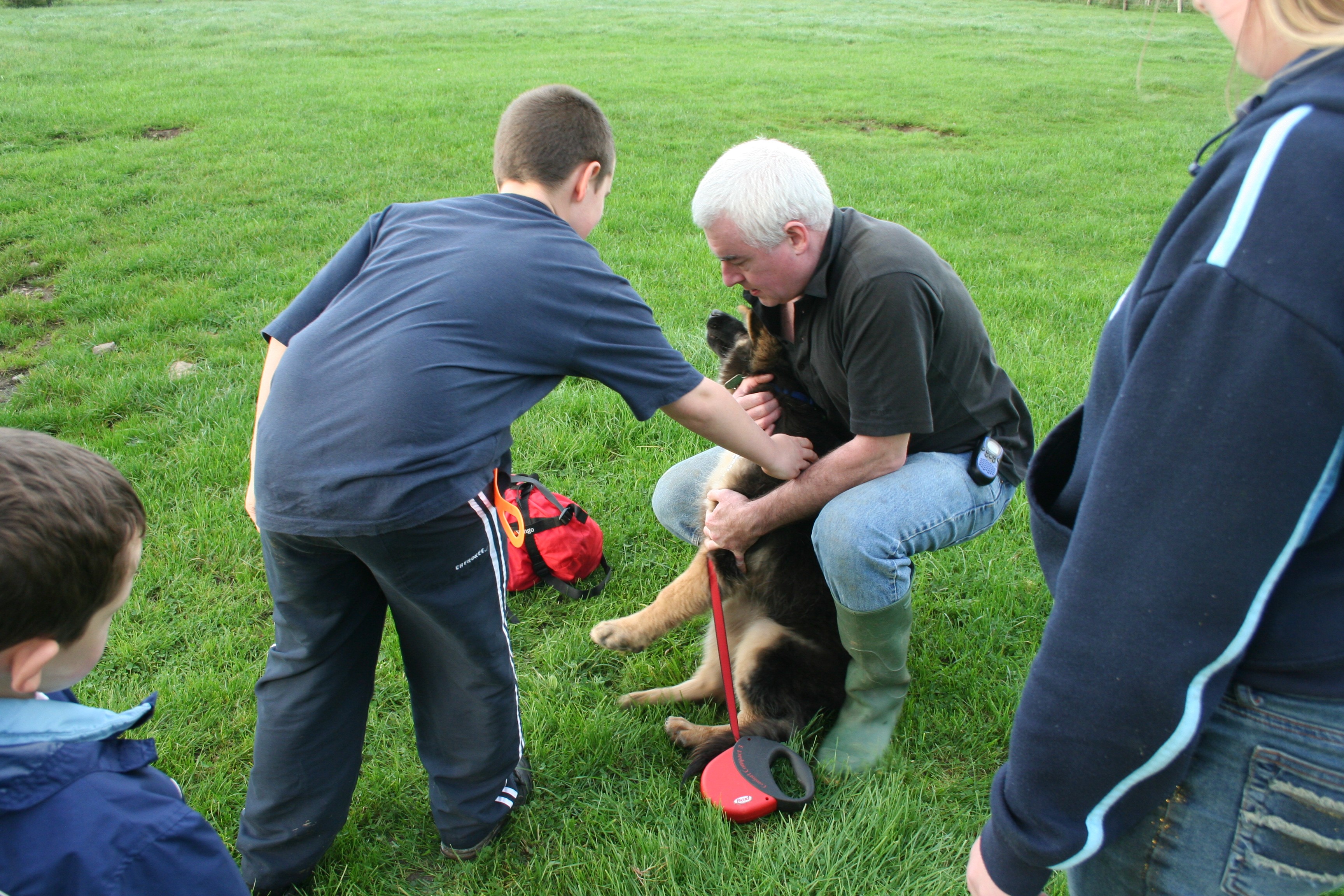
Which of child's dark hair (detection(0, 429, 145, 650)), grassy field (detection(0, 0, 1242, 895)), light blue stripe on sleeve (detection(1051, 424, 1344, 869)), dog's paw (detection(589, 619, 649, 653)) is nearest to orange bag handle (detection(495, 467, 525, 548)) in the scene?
grassy field (detection(0, 0, 1242, 895))

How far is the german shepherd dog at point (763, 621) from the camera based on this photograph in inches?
105

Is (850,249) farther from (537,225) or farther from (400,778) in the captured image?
(400,778)

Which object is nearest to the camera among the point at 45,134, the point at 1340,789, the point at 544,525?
the point at 1340,789

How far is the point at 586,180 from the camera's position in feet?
7.51

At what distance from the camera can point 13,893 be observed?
3.48 feet

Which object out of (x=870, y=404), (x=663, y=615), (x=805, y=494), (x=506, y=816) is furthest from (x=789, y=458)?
(x=506, y=816)

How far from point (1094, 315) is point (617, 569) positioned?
4064 millimetres

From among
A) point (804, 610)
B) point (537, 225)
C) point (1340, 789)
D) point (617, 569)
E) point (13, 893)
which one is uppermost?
point (537, 225)

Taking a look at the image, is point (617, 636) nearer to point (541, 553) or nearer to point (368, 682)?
point (541, 553)

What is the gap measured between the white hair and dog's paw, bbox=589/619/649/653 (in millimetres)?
1416

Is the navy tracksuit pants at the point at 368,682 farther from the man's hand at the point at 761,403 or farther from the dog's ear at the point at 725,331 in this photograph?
the dog's ear at the point at 725,331

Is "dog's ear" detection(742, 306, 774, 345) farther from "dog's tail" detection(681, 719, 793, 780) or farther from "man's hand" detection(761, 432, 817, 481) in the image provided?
"dog's tail" detection(681, 719, 793, 780)

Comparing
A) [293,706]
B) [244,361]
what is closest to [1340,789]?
[293,706]

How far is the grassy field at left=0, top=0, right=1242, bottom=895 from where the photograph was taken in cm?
236
